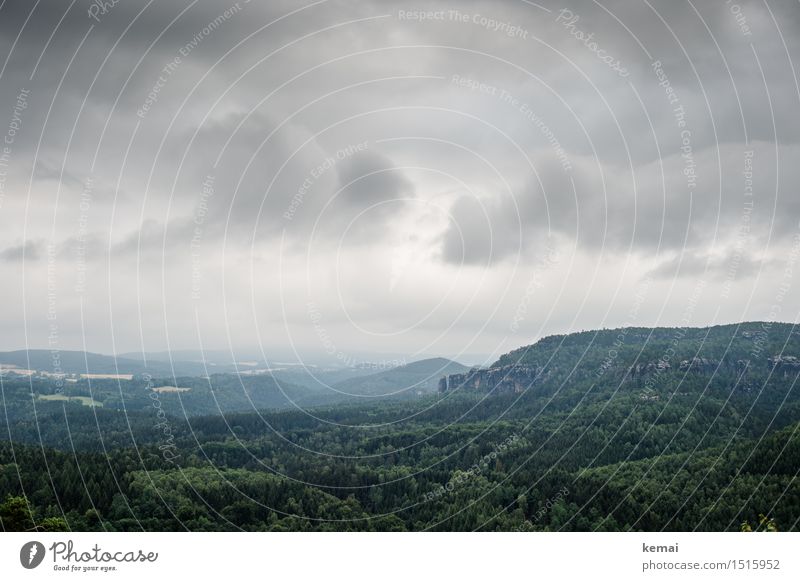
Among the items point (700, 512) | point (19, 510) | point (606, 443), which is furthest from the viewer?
point (606, 443)

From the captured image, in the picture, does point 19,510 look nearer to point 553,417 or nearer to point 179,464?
point 179,464

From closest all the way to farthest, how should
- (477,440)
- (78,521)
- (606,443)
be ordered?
1. (78,521)
2. (606,443)
3. (477,440)

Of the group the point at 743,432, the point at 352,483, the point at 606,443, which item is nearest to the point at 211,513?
the point at 352,483
